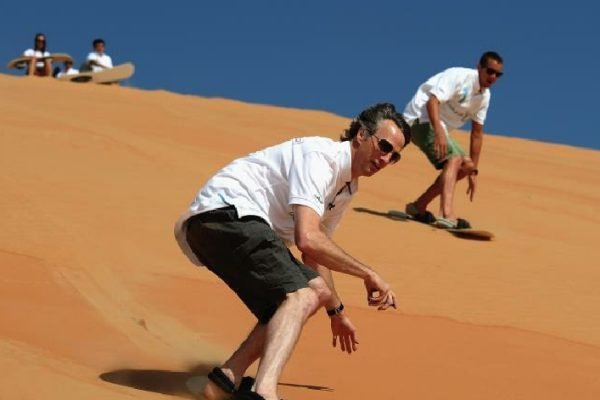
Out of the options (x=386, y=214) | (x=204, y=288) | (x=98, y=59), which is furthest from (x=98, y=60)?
(x=204, y=288)

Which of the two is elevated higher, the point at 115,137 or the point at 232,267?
the point at 232,267

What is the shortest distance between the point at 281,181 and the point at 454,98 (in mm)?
5459

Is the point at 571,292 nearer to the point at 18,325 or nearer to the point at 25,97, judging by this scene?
the point at 18,325

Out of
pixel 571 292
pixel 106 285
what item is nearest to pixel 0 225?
pixel 106 285

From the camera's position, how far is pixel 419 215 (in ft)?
34.2

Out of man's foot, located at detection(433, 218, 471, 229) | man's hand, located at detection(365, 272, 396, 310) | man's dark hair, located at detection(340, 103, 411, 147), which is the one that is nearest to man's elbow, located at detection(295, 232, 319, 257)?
man's hand, located at detection(365, 272, 396, 310)

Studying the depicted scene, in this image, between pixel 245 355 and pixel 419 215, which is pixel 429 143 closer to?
pixel 419 215

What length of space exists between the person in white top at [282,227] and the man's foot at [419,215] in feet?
17.7

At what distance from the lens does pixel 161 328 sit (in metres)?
6.17

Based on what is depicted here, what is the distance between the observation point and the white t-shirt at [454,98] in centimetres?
982

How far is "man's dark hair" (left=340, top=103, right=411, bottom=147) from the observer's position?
16.0 ft

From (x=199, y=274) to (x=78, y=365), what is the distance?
2.33 metres

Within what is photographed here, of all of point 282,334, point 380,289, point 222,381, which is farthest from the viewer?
point 222,381

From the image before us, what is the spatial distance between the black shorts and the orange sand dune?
1.83 ft
